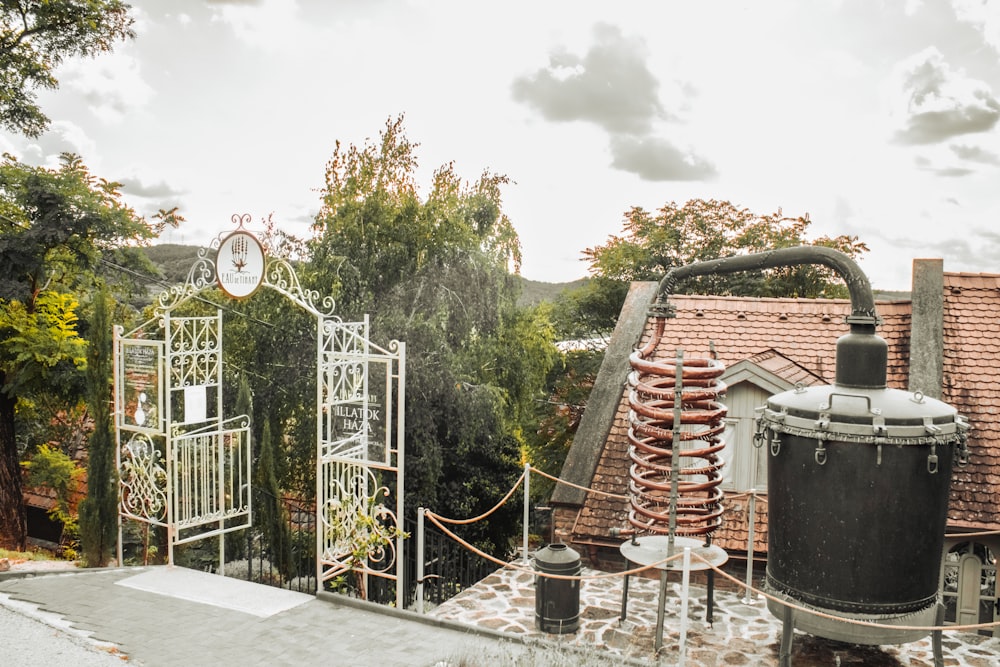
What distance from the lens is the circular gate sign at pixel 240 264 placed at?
10.1 meters

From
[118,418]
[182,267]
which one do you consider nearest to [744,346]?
[118,418]

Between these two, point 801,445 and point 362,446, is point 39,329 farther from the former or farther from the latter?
point 801,445

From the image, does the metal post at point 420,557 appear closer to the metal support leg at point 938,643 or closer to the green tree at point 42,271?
the metal support leg at point 938,643

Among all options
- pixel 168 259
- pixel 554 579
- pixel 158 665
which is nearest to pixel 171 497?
pixel 158 665

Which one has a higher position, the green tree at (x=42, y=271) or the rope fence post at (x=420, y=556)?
the green tree at (x=42, y=271)

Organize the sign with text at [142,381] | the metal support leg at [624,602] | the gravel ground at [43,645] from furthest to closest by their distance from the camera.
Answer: the sign with text at [142,381] < the metal support leg at [624,602] < the gravel ground at [43,645]

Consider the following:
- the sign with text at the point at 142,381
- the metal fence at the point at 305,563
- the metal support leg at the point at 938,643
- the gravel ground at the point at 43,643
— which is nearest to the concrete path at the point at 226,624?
the gravel ground at the point at 43,643

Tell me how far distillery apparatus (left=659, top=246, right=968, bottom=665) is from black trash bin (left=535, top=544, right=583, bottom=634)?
2470 mm

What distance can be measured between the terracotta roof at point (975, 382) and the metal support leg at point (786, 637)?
15.4 feet

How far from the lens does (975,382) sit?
12.0m

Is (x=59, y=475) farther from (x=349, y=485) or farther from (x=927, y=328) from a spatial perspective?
(x=927, y=328)

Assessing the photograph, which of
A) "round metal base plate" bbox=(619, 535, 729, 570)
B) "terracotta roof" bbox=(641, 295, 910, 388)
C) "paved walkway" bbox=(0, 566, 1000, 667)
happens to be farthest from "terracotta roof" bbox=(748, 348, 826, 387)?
"round metal base plate" bbox=(619, 535, 729, 570)

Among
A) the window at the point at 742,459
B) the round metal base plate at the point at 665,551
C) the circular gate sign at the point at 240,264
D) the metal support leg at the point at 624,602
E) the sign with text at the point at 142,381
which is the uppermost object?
the circular gate sign at the point at 240,264

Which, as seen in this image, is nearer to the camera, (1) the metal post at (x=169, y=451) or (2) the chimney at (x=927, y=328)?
(1) the metal post at (x=169, y=451)
